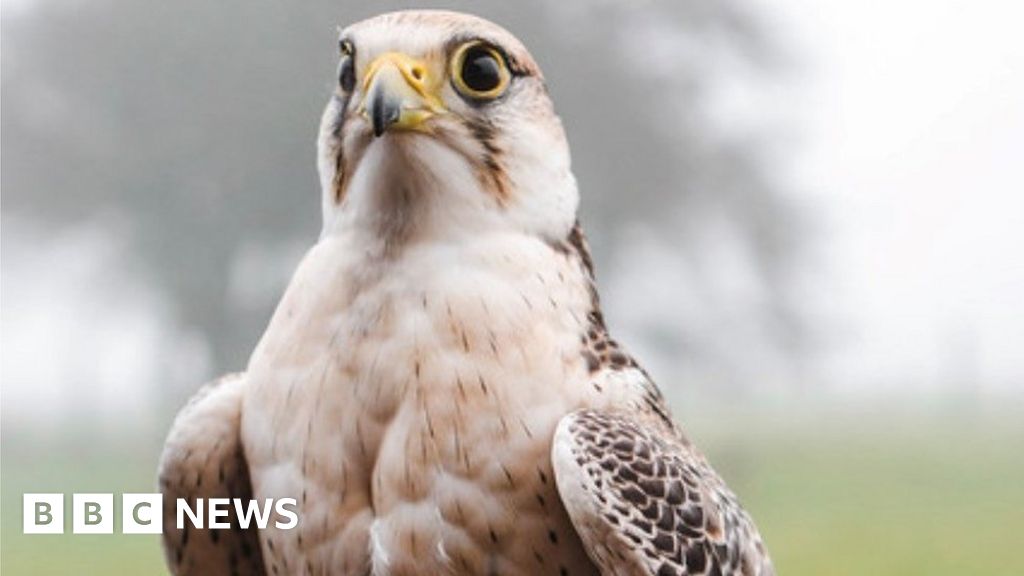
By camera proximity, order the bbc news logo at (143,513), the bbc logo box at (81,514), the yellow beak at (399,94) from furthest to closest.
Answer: the bbc logo box at (81,514), the bbc news logo at (143,513), the yellow beak at (399,94)

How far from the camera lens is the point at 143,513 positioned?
1.18m

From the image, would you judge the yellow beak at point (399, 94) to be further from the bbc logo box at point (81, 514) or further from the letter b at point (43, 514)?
the letter b at point (43, 514)

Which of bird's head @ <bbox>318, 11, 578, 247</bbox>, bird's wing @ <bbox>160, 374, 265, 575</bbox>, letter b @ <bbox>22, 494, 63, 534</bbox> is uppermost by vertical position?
bird's head @ <bbox>318, 11, 578, 247</bbox>

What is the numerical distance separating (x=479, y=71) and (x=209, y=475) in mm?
383

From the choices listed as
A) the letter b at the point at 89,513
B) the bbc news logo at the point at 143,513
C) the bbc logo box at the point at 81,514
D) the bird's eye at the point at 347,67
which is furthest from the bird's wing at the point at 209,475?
the letter b at the point at 89,513

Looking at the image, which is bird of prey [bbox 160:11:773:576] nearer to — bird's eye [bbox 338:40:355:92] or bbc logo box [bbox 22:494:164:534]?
bird's eye [bbox 338:40:355:92]

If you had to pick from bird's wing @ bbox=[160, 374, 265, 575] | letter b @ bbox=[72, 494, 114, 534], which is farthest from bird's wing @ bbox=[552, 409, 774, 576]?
letter b @ bbox=[72, 494, 114, 534]

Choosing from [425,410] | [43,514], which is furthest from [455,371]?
[43,514]

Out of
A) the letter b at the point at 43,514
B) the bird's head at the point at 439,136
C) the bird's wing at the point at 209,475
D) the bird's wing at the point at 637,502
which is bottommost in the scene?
the letter b at the point at 43,514

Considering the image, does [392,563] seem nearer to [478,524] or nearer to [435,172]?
[478,524]

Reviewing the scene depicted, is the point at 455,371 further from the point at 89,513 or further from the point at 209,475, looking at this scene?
the point at 89,513

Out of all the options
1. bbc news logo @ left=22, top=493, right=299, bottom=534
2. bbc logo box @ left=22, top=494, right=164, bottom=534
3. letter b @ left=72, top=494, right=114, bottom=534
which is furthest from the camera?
letter b @ left=72, top=494, right=114, bottom=534

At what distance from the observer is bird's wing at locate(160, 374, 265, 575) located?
3.61 feet

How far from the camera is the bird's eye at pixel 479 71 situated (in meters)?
0.99
